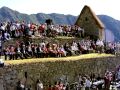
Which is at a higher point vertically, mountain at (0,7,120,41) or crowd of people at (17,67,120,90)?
mountain at (0,7,120,41)

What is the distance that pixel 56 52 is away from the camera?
39750mm

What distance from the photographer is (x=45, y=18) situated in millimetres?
93625

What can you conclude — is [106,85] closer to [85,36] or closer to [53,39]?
[53,39]

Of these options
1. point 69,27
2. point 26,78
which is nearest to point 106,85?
point 26,78

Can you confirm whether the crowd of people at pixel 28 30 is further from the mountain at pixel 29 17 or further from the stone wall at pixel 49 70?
the mountain at pixel 29 17

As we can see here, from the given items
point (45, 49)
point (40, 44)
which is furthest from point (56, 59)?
point (40, 44)

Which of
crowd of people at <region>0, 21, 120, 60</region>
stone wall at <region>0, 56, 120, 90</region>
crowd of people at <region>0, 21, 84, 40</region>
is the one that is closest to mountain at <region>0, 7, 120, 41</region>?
crowd of people at <region>0, 21, 120, 60</region>

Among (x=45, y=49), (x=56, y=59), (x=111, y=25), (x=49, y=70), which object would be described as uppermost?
(x=111, y=25)

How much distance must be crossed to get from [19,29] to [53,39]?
5.57 meters

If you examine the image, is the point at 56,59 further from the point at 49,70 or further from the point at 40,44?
the point at 40,44

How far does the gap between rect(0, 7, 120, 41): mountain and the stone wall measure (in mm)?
39295

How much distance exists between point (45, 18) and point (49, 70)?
57573 mm

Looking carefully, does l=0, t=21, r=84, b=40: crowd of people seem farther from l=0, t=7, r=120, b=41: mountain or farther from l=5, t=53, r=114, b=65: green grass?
l=0, t=7, r=120, b=41: mountain

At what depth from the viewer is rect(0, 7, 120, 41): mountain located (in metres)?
86.6
